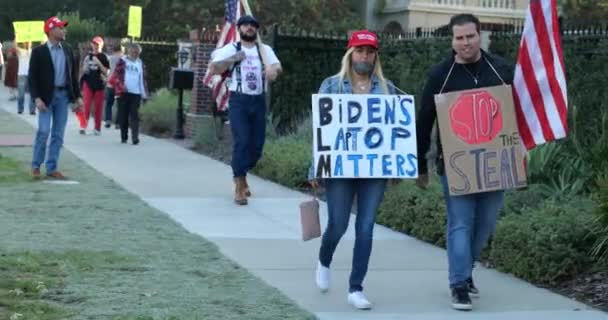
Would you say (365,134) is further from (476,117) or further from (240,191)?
(240,191)

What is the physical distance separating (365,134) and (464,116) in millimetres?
680

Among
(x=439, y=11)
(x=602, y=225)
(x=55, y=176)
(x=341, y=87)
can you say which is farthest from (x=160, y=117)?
(x=439, y=11)

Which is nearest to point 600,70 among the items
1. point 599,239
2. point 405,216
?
point 405,216

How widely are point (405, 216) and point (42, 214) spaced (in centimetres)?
326

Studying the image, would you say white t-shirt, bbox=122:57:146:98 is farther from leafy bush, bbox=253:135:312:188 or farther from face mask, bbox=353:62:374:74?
face mask, bbox=353:62:374:74

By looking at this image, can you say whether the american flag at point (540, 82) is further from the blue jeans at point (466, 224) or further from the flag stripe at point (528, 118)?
the blue jeans at point (466, 224)

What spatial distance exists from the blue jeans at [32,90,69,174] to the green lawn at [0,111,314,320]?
1.40 m

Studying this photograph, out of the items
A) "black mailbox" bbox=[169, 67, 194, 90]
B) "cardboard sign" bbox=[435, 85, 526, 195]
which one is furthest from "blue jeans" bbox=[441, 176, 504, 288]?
"black mailbox" bbox=[169, 67, 194, 90]

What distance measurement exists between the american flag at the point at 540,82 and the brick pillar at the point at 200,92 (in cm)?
1158

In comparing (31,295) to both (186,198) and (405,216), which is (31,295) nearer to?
(405,216)

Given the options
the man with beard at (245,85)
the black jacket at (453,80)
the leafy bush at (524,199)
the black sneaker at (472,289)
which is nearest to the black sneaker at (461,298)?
the black sneaker at (472,289)

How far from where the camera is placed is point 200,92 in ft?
64.2

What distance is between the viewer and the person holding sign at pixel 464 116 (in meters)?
7.19

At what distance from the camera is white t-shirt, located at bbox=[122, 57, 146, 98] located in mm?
18891
